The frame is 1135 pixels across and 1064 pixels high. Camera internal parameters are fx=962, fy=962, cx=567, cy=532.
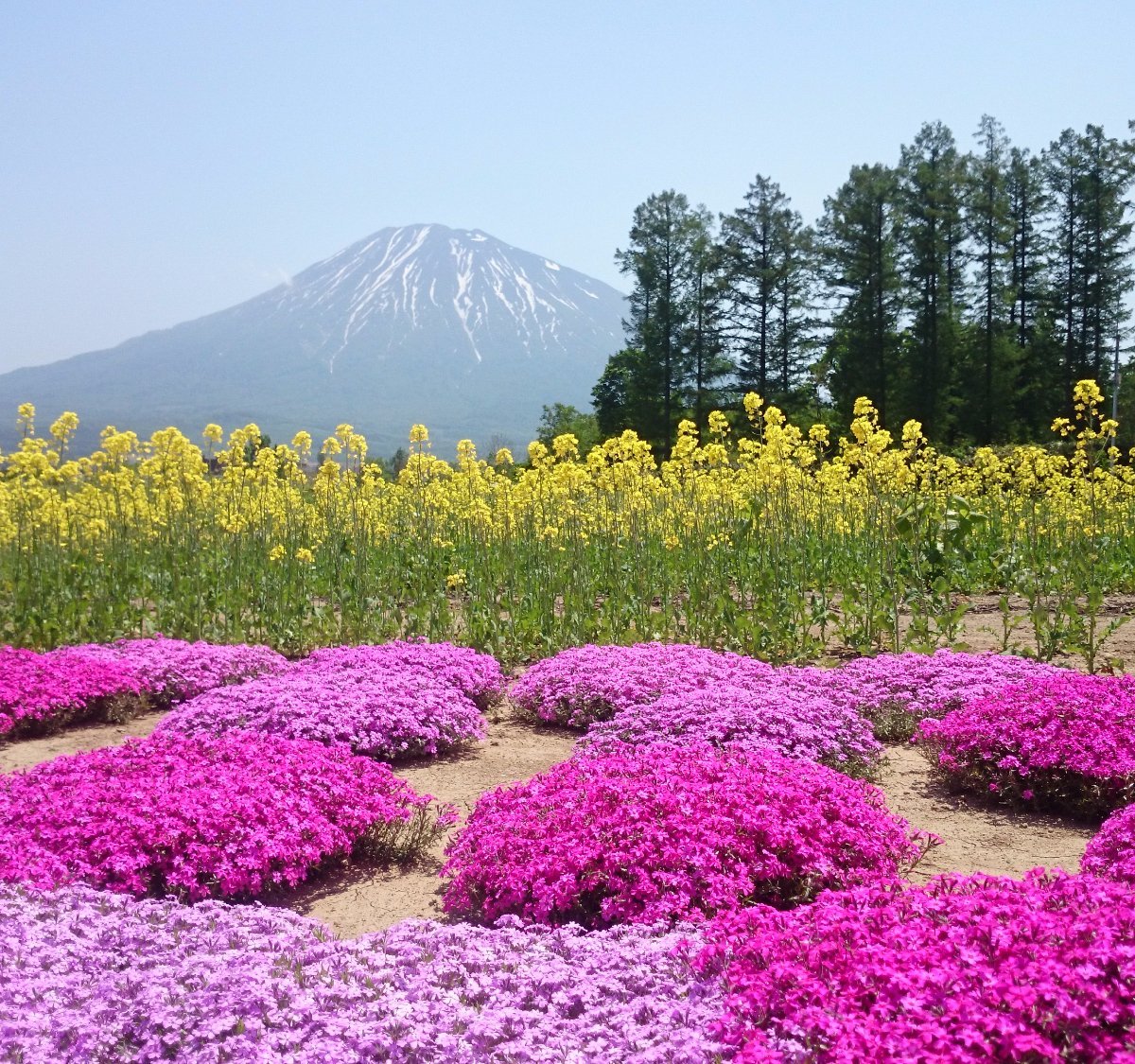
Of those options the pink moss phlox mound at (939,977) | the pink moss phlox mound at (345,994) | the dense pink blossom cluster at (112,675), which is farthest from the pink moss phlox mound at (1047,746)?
the dense pink blossom cluster at (112,675)

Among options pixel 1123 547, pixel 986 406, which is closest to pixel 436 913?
pixel 1123 547

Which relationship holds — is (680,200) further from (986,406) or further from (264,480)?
(264,480)

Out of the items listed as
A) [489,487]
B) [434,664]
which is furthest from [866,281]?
[434,664]

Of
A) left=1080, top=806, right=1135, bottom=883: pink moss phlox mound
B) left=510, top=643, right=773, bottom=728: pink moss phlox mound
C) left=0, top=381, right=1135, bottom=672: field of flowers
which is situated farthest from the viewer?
left=0, top=381, right=1135, bottom=672: field of flowers

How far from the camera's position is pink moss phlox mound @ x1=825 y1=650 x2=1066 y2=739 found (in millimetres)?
6695

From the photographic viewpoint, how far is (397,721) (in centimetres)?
659

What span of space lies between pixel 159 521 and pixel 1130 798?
1116 cm

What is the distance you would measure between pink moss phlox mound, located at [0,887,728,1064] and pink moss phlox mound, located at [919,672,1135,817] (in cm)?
285

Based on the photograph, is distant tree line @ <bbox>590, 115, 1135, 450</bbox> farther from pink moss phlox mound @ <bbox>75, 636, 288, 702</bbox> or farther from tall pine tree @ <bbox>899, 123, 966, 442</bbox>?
pink moss phlox mound @ <bbox>75, 636, 288, 702</bbox>

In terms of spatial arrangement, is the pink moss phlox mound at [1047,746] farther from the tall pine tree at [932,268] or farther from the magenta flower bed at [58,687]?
the tall pine tree at [932,268]

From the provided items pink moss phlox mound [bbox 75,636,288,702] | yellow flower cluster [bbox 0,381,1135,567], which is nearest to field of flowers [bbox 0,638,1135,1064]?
pink moss phlox mound [bbox 75,636,288,702]

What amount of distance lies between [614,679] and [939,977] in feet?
15.4

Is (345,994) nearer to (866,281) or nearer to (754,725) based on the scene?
(754,725)

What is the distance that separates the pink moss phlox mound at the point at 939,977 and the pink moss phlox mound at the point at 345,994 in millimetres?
167
